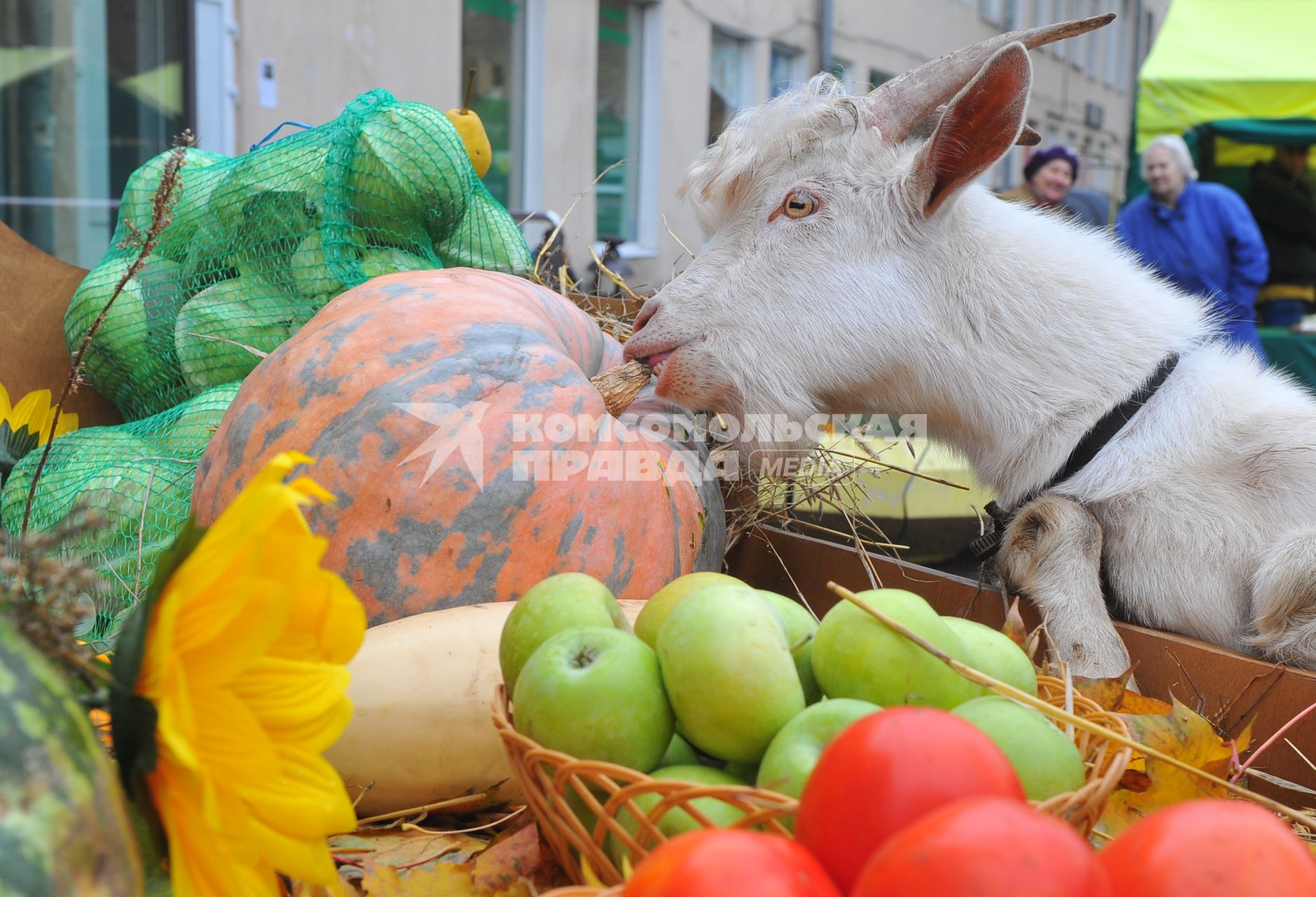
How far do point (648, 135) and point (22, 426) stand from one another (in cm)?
1033

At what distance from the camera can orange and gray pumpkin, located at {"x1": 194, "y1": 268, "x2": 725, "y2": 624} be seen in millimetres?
1705

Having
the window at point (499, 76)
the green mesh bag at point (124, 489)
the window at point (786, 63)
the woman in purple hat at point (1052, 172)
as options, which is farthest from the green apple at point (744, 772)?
the window at point (786, 63)

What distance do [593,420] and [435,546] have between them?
14.9 inches

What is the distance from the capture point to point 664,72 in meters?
11.5

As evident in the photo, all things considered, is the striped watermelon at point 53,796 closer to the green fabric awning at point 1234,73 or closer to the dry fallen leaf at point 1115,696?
the dry fallen leaf at point 1115,696

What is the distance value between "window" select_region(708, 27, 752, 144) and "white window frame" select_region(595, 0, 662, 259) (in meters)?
1.03

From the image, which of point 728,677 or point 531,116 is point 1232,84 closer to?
point 531,116

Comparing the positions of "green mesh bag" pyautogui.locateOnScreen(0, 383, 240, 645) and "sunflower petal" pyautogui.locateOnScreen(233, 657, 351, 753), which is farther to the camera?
"green mesh bag" pyautogui.locateOnScreen(0, 383, 240, 645)

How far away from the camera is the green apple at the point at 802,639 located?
1170 mm

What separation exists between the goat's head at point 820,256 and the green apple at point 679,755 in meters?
0.95

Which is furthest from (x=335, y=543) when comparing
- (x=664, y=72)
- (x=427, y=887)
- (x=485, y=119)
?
(x=664, y=72)

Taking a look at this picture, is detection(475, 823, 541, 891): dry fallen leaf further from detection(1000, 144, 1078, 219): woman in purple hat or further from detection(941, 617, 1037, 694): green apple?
detection(1000, 144, 1078, 219): woman in purple hat
